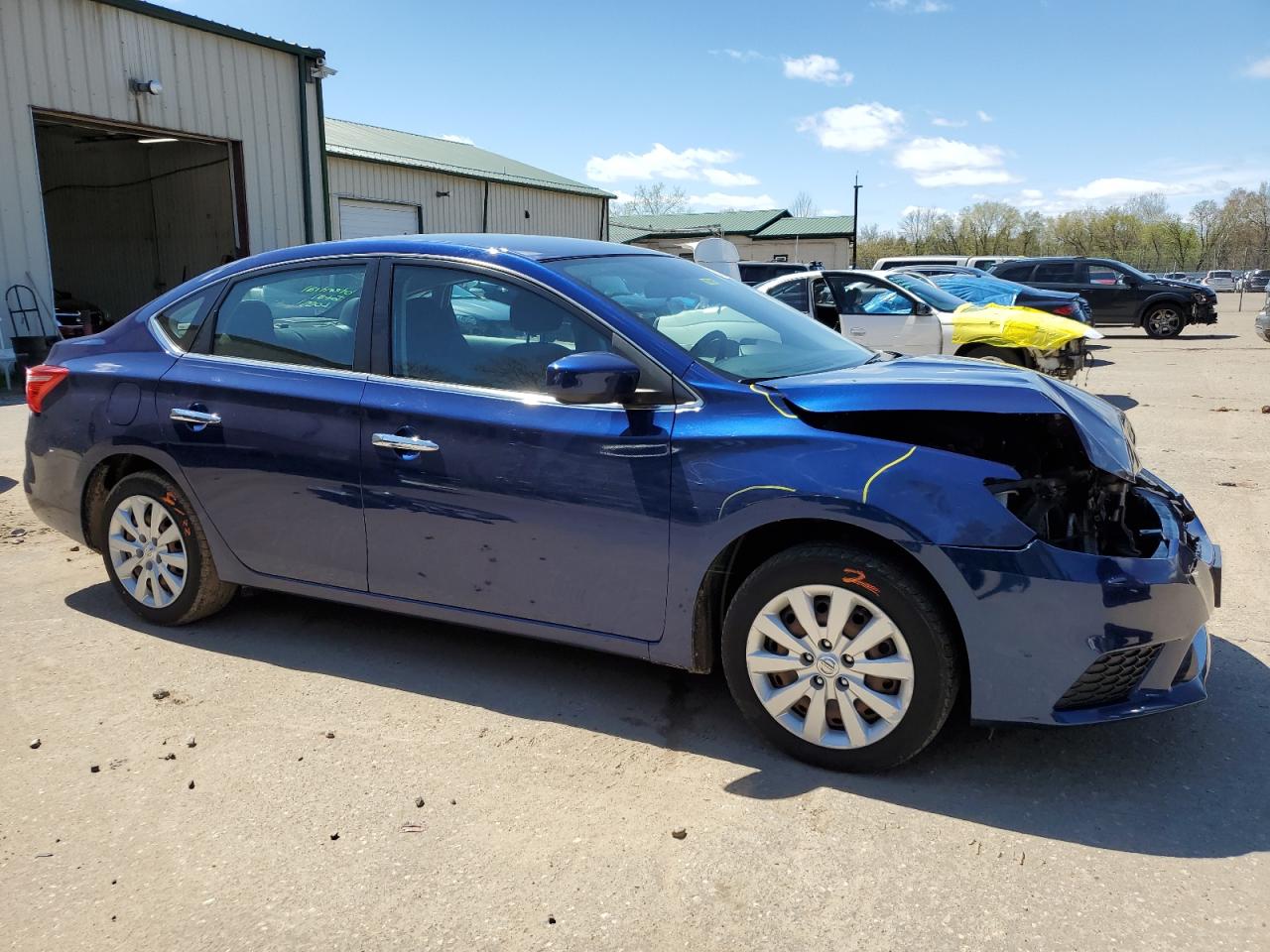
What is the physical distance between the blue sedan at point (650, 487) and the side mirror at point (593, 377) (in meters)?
0.01

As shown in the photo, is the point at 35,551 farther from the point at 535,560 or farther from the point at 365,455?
the point at 535,560

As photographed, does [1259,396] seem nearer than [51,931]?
No

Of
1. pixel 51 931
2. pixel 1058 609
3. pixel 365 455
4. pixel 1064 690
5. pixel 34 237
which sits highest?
pixel 34 237

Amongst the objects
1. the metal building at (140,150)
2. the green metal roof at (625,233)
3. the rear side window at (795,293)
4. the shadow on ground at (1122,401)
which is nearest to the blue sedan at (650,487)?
the rear side window at (795,293)

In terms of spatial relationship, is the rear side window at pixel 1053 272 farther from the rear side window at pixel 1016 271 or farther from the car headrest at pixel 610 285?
the car headrest at pixel 610 285

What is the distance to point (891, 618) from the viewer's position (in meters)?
2.99

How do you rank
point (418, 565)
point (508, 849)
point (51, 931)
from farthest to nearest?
point (418, 565) → point (508, 849) → point (51, 931)

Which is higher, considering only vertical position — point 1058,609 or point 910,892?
point 1058,609

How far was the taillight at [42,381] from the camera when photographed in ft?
15.1

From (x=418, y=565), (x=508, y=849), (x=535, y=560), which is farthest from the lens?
(x=418, y=565)

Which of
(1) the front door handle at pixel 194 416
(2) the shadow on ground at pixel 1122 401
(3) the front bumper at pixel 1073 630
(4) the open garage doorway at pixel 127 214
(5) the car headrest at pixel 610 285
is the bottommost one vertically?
(2) the shadow on ground at pixel 1122 401

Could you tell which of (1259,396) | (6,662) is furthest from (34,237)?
(1259,396)

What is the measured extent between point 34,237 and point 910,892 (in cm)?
1502

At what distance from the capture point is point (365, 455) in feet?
12.4
